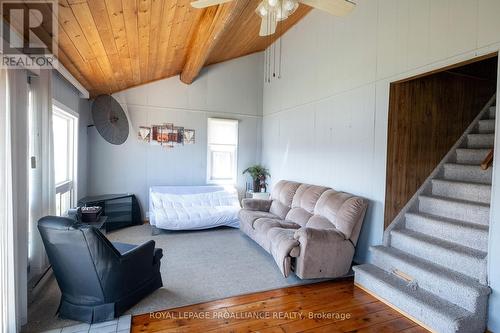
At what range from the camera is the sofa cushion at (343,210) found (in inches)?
126

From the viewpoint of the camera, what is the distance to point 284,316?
246 cm

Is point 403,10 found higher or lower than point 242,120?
higher

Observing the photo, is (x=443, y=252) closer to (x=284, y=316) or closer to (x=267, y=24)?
(x=284, y=316)

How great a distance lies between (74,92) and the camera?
4320mm

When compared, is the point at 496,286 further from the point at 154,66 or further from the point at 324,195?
the point at 154,66

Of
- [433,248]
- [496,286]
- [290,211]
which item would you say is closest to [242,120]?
[290,211]

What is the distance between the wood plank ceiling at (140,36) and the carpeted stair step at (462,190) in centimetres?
303

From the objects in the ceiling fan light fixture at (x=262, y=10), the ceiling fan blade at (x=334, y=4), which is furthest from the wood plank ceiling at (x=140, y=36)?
the ceiling fan blade at (x=334, y=4)

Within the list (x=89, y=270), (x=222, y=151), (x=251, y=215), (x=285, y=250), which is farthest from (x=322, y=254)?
(x=222, y=151)

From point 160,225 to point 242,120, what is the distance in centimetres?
298

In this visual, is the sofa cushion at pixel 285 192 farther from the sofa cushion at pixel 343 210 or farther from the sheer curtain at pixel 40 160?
the sheer curtain at pixel 40 160

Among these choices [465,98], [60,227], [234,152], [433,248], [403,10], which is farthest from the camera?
[234,152]

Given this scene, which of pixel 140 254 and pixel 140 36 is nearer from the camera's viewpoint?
pixel 140 254

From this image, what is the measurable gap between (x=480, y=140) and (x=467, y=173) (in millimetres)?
617
